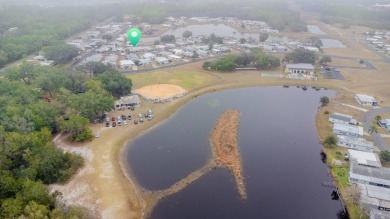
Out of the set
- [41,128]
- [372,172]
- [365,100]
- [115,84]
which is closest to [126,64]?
[115,84]

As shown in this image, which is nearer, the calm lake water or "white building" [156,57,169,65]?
the calm lake water

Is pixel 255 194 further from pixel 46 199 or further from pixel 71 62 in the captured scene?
pixel 71 62

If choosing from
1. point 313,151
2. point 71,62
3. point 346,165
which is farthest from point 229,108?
point 71,62

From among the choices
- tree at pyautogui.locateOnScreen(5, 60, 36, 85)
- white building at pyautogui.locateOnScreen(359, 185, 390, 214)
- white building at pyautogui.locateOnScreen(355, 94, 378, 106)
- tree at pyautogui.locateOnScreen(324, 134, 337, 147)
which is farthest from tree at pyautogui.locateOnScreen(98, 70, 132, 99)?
white building at pyautogui.locateOnScreen(355, 94, 378, 106)

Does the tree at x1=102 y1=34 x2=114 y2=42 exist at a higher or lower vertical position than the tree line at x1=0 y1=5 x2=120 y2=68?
lower

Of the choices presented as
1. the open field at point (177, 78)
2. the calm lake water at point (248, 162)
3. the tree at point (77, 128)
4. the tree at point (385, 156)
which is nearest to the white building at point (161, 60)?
the open field at point (177, 78)

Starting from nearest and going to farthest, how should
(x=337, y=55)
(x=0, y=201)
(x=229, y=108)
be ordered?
1. (x=0, y=201)
2. (x=229, y=108)
3. (x=337, y=55)

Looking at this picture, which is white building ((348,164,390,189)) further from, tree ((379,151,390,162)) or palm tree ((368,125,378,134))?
palm tree ((368,125,378,134))
